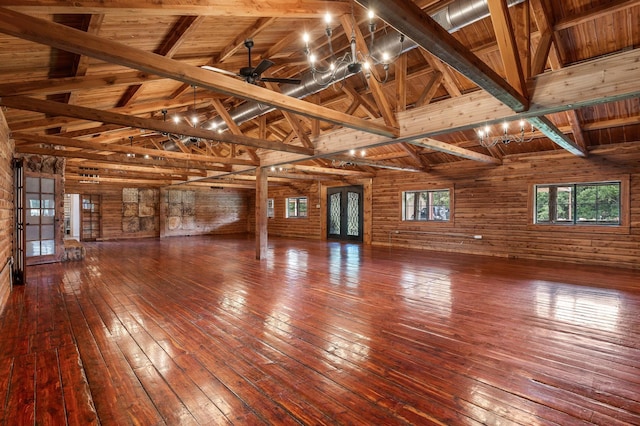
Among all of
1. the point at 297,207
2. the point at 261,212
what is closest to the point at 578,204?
the point at 261,212

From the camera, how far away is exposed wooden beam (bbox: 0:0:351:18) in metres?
2.16

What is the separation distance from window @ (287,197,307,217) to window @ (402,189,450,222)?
5.33 m

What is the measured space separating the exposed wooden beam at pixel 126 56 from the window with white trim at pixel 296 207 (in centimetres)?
1101

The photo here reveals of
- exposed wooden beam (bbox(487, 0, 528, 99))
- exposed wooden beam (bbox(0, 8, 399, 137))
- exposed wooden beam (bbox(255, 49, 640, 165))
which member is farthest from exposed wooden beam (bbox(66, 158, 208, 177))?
exposed wooden beam (bbox(487, 0, 528, 99))

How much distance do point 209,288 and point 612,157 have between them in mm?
9056

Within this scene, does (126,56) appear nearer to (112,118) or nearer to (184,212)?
(112,118)

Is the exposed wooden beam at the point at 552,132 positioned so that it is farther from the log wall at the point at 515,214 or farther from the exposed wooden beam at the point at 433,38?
the exposed wooden beam at the point at 433,38

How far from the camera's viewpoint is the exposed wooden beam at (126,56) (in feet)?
6.30

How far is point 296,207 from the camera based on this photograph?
15.1m

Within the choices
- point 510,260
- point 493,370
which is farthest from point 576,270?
point 493,370

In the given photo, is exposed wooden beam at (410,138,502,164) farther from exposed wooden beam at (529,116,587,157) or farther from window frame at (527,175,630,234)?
exposed wooden beam at (529,116,587,157)

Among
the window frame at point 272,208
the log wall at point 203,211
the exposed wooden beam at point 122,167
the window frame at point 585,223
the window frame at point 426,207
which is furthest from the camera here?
the window frame at point 272,208

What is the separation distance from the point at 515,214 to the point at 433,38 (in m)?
8.04

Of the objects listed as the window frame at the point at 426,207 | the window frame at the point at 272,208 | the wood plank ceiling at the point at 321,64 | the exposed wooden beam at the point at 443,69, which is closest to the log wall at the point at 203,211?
the window frame at the point at 272,208
